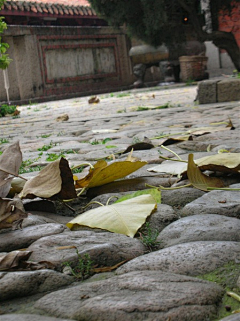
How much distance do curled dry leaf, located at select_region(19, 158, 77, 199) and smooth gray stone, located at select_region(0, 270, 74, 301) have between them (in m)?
0.53

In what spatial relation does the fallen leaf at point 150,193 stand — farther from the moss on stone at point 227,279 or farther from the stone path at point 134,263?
the moss on stone at point 227,279

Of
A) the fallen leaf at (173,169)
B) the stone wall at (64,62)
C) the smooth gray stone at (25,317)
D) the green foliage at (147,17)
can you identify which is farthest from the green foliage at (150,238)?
the stone wall at (64,62)

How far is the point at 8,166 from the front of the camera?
1638 millimetres

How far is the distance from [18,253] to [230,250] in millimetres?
474

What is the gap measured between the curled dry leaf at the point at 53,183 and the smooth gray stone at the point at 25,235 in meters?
0.20

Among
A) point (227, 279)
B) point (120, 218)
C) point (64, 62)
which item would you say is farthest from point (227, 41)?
point (227, 279)

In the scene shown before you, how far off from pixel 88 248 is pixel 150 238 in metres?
0.18

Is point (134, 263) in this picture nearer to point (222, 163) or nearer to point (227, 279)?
point (227, 279)

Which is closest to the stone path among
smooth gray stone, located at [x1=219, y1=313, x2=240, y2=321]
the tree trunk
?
smooth gray stone, located at [x1=219, y1=313, x2=240, y2=321]

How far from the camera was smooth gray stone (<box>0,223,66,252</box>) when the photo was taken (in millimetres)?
1329

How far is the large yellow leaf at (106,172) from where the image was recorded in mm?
1840

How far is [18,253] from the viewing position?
3.75 feet

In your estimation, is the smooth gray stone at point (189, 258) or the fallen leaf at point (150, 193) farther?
the fallen leaf at point (150, 193)

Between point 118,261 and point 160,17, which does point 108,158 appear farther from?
point 160,17
